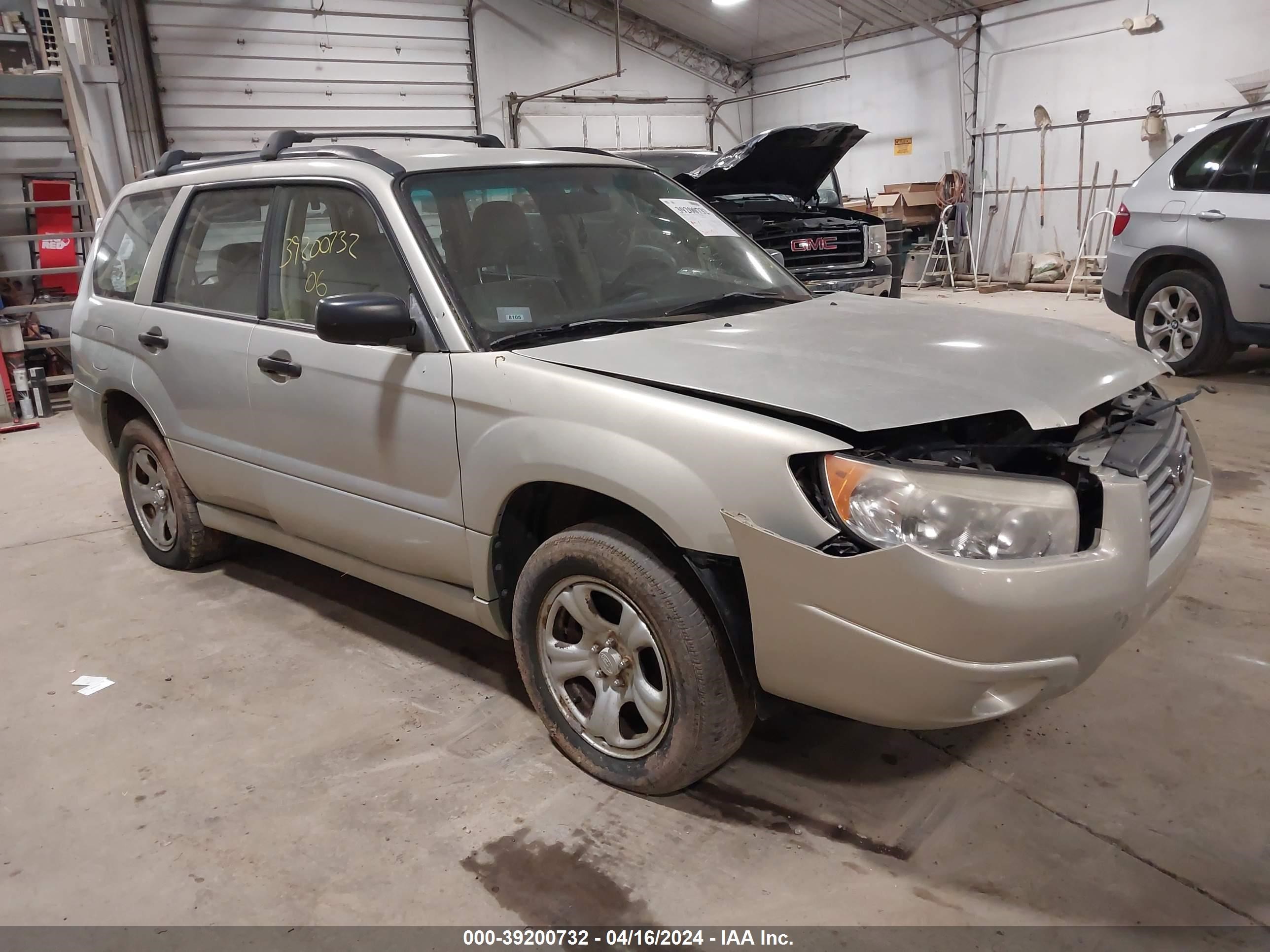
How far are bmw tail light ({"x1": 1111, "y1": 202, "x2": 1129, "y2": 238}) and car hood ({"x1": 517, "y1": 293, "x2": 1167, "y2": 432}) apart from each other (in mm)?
4668

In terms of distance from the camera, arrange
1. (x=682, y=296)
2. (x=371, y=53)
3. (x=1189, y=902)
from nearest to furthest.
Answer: (x=1189, y=902)
(x=682, y=296)
(x=371, y=53)

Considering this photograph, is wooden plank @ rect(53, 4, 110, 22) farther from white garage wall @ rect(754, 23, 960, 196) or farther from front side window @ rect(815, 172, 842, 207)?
white garage wall @ rect(754, 23, 960, 196)

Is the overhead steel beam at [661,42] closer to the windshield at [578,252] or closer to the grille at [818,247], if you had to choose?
the grille at [818,247]

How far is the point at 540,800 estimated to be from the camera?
92.3 inches

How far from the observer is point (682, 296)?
2.84 metres

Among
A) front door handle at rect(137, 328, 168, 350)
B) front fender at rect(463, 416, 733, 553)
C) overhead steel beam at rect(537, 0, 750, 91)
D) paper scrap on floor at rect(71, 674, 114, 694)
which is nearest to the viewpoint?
front fender at rect(463, 416, 733, 553)

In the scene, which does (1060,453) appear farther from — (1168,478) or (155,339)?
(155,339)

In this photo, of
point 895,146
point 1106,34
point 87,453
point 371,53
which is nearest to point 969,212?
point 895,146

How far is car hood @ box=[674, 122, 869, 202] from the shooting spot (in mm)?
7613

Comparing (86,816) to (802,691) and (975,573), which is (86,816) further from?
(975,573)

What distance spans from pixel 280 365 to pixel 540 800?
1595 mm

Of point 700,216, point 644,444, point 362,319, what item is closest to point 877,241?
point 700,216

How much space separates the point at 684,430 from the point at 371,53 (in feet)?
44.8

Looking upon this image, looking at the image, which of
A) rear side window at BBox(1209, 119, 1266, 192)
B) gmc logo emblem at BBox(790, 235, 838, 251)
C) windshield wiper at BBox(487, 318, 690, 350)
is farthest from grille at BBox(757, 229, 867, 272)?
windshield wiper at BBox(487, 318, 690, 350)
